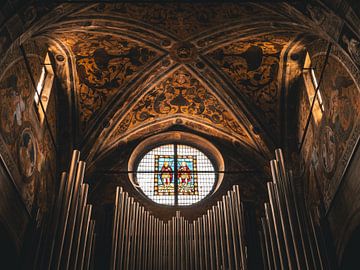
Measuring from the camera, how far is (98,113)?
1433 cm

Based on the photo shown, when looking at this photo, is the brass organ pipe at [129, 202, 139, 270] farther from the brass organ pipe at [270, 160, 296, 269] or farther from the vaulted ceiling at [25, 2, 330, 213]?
the brass organ pipe at [270, 160, 296, 269]

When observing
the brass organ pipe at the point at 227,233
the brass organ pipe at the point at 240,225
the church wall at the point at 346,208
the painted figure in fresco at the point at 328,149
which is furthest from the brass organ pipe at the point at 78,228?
the painted figure in fresco at the point at 328,149

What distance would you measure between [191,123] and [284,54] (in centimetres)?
398

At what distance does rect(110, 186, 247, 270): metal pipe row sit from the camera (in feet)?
39.2

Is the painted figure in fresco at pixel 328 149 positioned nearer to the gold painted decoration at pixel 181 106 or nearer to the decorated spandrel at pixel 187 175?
the gold painted decoration at pixel 181 106

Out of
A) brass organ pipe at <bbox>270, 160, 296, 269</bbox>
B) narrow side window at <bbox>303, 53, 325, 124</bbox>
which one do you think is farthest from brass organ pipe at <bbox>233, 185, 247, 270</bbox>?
narrow side window at <bbox>303, 53, 325, 124</bbox>

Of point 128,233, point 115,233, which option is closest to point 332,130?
point 128,233

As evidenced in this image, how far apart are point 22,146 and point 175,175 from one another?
221 inches

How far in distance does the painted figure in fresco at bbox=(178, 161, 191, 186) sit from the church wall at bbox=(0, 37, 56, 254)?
4.04 metres

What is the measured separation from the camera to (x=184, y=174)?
15203 mm

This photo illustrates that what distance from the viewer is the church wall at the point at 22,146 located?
9.77 metres

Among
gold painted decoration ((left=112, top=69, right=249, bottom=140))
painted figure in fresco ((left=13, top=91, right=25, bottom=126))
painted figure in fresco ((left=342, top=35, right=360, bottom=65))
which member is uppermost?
gold painted decoration ((left=112, top=69, right=249, bottom=140))

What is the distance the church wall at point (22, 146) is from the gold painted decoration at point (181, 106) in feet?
9.94

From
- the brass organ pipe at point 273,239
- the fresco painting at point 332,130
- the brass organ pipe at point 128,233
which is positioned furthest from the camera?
the brass organ pipe at point 128,233
